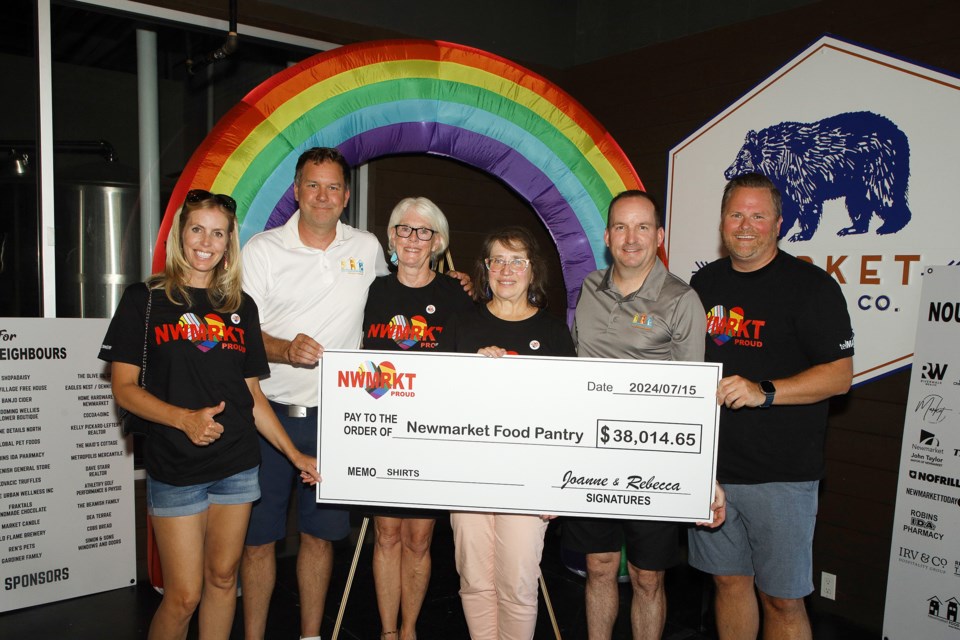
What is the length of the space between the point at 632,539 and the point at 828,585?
166 centimetres

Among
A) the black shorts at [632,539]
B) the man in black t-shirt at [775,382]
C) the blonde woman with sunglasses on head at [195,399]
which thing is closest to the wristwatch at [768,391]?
the man in black t-shirt at [775,382]

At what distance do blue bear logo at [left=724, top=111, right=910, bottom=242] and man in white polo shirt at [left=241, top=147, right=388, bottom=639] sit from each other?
224cm

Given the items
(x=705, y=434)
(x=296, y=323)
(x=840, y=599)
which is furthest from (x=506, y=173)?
(x=840, y=599)

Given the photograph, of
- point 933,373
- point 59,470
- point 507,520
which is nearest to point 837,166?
point 933,373

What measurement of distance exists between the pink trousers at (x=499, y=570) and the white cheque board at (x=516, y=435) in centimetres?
9

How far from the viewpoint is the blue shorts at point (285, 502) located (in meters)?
2.61

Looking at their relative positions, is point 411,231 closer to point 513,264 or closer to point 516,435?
point 513,264

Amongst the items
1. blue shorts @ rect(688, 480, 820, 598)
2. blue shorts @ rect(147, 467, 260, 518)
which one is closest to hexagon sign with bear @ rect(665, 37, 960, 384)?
blue shorts @ rect(688, 480, 820, 598)

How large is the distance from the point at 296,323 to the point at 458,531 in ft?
3.35

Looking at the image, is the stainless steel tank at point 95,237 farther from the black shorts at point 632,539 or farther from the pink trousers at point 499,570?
the black shorts at point 632,539

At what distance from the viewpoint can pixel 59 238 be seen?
3455mm

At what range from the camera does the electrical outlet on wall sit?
11.2ft

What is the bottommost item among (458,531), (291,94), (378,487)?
(458,531)

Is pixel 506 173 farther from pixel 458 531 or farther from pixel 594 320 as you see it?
pixel 458 531
